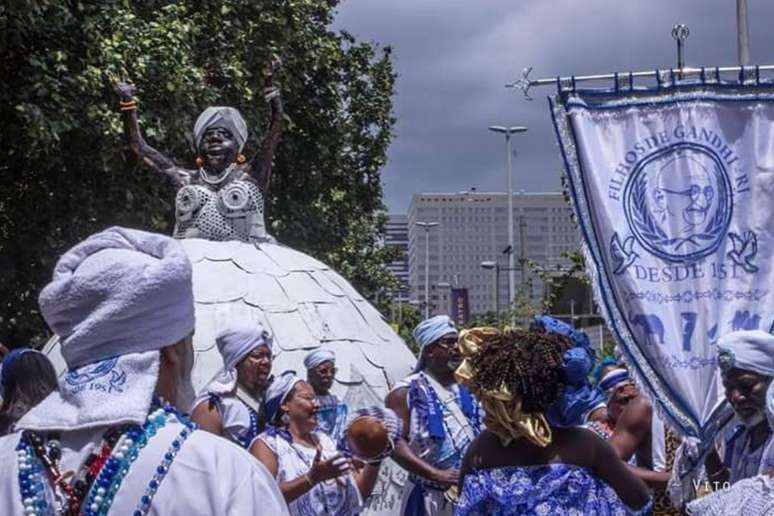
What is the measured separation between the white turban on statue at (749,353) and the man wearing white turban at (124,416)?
2675 mm

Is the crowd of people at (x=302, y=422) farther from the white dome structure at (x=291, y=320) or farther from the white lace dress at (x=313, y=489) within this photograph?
the white dome structure at (x=291, y=320)

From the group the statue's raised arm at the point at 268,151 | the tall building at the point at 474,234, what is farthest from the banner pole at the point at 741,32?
the tall building at the point at 474,234

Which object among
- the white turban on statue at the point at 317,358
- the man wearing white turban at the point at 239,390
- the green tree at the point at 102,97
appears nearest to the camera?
the man wearing white turban at the point at 239,390

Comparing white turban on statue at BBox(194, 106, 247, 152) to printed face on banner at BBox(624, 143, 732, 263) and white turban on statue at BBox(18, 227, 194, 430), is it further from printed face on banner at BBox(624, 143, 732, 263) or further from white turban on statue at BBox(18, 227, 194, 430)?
white turban on statue at BBox(18, 227, 194, 430)

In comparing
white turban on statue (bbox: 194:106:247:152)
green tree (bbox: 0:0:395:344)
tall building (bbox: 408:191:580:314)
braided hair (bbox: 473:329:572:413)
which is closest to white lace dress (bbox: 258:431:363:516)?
braided hair (bbox: 473:329:572:413)

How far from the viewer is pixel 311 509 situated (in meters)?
5.52

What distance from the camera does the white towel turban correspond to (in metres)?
2.52

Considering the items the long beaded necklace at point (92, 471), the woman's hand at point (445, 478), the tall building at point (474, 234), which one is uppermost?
the tall building at point (474, 234)

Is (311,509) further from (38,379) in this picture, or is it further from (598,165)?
(598,165)

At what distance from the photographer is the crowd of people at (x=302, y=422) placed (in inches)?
97.5

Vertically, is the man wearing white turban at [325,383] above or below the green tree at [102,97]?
below

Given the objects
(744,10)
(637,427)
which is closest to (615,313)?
(637,427)

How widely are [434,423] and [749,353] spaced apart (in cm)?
210

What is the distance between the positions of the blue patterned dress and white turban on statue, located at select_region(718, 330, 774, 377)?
0.82 m
